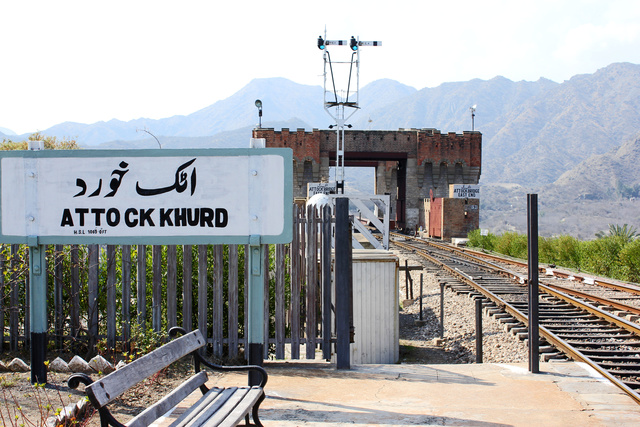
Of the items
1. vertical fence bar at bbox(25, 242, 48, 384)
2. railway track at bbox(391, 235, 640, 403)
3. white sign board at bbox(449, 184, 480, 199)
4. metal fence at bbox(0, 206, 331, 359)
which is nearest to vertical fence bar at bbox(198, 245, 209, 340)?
metal fence at bbox(0, 206, 331, 359)

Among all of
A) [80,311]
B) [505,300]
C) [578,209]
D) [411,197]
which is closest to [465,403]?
[80,311]

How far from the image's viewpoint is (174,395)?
3.83m

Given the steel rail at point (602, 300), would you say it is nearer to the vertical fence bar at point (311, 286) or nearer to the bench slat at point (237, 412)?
the vertical fence bar at point (311, 286)

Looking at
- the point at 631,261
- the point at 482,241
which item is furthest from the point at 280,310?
the point at 482,241

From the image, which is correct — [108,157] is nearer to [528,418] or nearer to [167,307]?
[167,307]

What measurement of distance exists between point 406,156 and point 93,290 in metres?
46.7

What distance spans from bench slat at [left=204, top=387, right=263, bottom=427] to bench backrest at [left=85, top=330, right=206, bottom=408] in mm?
507

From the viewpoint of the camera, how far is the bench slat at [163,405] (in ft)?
11.0

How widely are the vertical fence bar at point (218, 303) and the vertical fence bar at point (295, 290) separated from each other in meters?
0.76

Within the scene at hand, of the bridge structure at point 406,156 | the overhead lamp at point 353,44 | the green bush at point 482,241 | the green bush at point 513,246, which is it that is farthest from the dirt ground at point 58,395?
the bridge structure at point 406,156

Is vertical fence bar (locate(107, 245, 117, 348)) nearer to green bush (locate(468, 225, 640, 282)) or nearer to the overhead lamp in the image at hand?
green bush (locate(468, 225, 640, 282))

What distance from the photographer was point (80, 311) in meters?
6.51

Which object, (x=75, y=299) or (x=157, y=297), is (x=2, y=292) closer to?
(x=75, y=299)

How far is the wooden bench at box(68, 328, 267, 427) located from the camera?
3252 mm
